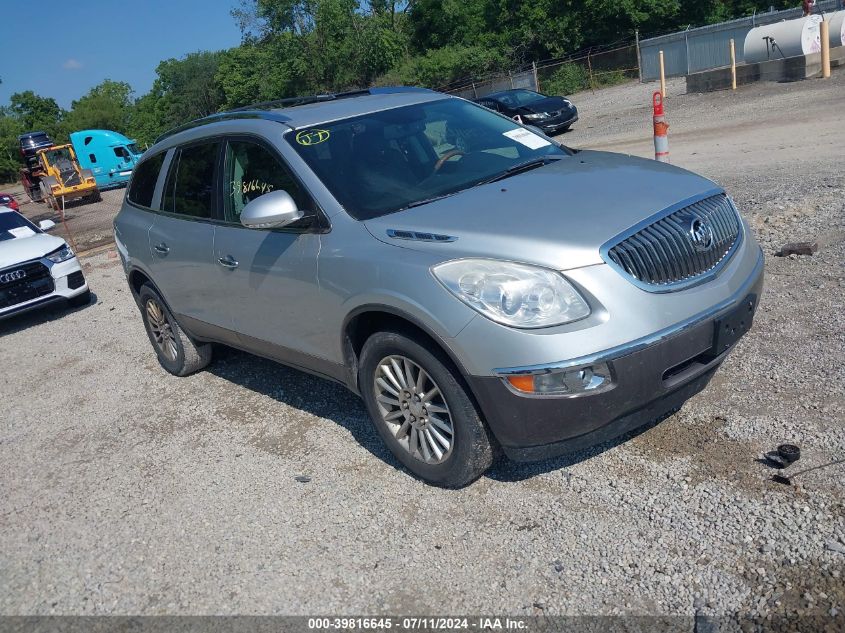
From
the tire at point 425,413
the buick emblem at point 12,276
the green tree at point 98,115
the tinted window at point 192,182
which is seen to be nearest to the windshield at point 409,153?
the tire at point 425,413

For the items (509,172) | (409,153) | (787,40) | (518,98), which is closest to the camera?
(509,172)

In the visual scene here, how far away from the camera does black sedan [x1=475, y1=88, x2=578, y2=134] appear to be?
21469mm

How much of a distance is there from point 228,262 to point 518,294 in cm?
227

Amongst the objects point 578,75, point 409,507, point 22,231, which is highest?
point 22,231

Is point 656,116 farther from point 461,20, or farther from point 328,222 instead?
point 461,20

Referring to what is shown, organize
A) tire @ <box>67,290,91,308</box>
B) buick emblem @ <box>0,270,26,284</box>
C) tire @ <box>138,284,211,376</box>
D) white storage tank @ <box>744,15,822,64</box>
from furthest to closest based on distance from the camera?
white storage tank @ <box>744,15,822,64</box> < tire @ <box>67,290,91,308</box> < buick emblem @ <box>0,270,26,284</box> < tire @ <box>138,284,211,376</box>

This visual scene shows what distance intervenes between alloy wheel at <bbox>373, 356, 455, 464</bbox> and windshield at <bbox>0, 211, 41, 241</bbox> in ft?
27.0

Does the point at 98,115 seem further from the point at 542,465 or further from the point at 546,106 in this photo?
the point at 542,465

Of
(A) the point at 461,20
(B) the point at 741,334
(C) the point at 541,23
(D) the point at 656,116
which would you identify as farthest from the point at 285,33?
(B) the point at 741,334

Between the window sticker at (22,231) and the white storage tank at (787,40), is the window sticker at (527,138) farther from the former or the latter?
the white storage tank at (787,40)

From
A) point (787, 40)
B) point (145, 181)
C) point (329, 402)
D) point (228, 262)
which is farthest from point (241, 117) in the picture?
point (787, 40)

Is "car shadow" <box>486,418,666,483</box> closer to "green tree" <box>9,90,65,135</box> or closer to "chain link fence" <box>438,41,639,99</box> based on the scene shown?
"chain link fence" <box>438,41,639,99</box>

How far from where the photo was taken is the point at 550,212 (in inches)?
143

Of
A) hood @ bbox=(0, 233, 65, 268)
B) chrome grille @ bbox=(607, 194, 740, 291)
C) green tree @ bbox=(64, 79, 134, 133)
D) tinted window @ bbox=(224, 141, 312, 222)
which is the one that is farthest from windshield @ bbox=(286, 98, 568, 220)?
green tree @ bbox=(64, 79, 134, 133)
